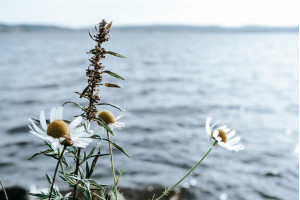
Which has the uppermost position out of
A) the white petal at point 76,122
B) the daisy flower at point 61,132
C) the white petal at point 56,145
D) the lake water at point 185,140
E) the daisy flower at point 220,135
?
the lake water at point 185,140

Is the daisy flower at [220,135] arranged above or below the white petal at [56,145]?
above

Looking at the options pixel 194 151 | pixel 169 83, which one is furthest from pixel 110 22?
pixel 169 83

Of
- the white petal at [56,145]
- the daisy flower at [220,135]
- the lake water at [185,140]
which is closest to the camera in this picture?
the white petal at [56,145]

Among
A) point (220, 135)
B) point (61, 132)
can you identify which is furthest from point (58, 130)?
point (220, 135)

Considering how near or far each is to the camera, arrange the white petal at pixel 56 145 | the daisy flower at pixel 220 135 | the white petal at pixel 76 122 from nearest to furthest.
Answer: the white petal at pixel 56 145
the white petal at pixel 76 122
the daisy flower at pixel 220 135

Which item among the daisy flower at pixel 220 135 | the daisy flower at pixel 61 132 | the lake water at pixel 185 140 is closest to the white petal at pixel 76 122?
the daisy flower at pixel 61 132

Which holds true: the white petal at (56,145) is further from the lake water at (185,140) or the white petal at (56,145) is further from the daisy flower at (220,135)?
the lake water at (185,140)

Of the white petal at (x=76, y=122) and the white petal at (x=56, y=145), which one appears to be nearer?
the white petal at (x=56, y=145)

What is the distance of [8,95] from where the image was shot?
21.3 m

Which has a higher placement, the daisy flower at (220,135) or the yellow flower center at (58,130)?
the daisy flower at (220,135)

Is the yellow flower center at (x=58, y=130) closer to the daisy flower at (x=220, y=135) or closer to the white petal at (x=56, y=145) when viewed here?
the white petal at (x=56, y=145)

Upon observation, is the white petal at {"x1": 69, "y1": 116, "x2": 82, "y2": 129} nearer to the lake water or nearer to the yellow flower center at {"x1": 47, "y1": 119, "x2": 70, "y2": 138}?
the yellow flower center at {"x1": 47, "y1": 119, "x2": 70, "y2": 138}

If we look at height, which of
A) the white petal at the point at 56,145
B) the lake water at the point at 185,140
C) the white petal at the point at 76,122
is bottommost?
the white petal at the point at 56,145

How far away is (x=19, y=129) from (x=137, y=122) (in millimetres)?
4920
